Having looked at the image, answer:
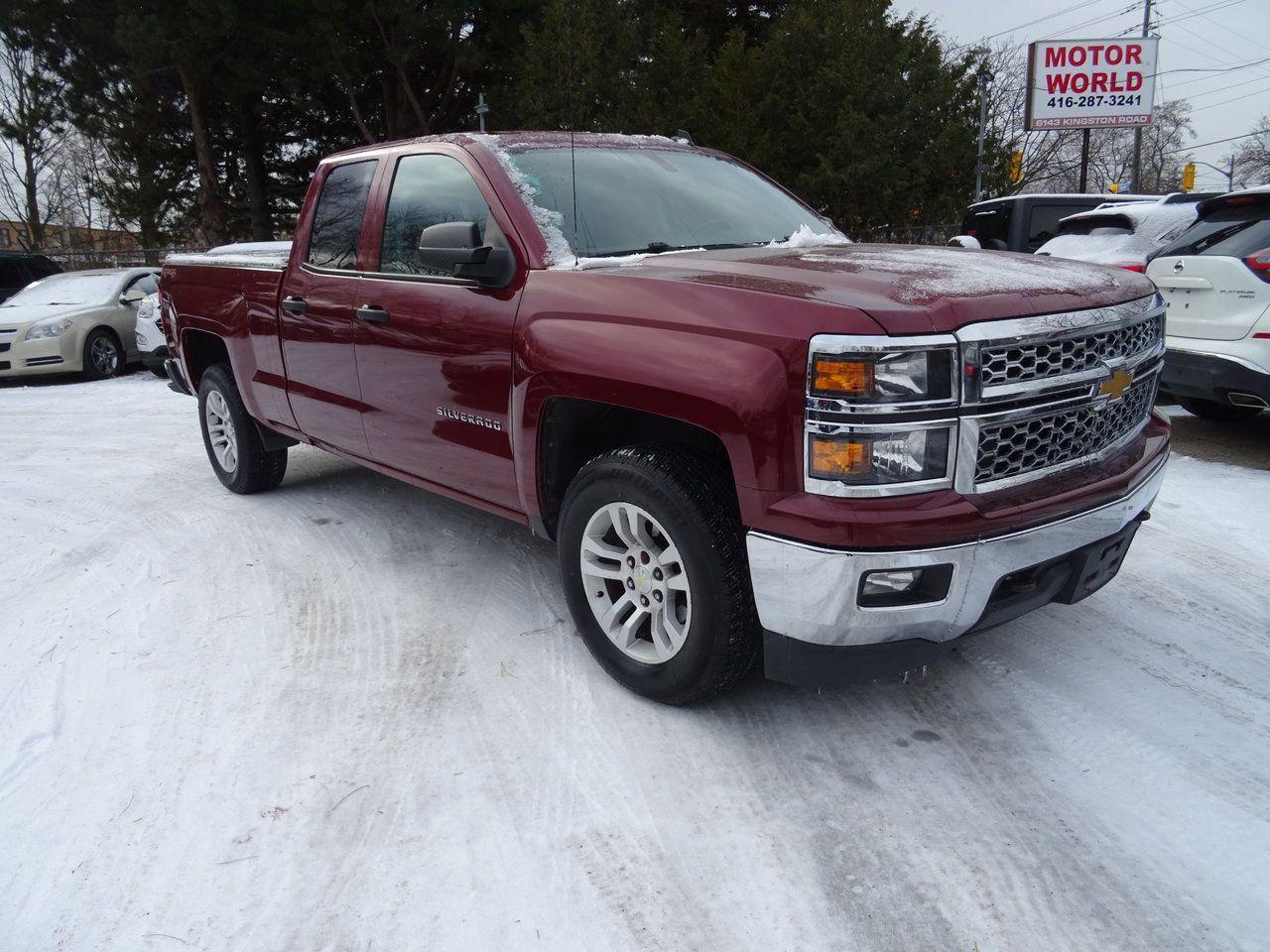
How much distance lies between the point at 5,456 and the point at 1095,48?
84.0 ft

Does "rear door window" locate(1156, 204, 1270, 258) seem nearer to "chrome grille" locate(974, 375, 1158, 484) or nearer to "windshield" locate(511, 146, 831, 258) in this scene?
"windshield" locate(511, 146, 831, 258)

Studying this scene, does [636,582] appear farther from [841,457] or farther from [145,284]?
[145,284]

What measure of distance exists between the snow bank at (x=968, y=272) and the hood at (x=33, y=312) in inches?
475

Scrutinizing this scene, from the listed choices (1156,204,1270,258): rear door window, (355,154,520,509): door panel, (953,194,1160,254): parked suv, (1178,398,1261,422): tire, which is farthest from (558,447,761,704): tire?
(953,194,1160,254): parked suv

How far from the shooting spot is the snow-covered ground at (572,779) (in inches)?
88.2

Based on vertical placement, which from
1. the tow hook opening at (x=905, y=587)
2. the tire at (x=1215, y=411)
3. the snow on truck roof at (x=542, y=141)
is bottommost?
the tire at (x=1215, y=411)

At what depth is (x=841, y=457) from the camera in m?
2.46

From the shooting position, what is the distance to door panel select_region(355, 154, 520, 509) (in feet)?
11.5

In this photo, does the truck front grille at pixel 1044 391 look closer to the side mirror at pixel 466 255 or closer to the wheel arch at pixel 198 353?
the side mirror at pixel 466 255

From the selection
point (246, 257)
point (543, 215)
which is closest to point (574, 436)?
point (543, 215)

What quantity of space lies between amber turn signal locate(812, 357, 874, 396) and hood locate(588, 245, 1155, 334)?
125 millimetres

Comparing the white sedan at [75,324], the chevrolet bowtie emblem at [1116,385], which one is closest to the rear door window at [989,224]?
the chevrolet bowtie emblem at [1116,385]

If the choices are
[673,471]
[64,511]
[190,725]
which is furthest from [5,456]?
[673,471]

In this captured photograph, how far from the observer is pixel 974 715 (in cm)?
306
